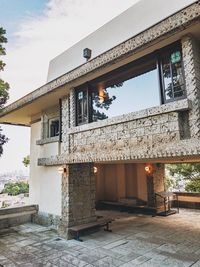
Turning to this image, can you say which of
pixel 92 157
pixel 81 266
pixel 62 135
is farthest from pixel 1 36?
pixel 81 266

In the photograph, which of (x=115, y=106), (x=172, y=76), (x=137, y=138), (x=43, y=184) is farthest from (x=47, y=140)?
(x=172, y=76)

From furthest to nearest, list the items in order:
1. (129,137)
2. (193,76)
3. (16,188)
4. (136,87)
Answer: (16,188) < (136,87) < (129,137) < (193,76)

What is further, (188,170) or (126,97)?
(188,170)

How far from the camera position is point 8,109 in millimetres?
9742

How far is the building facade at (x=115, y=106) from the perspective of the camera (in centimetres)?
475

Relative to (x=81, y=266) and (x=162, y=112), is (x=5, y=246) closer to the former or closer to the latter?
(x=81, y=266)

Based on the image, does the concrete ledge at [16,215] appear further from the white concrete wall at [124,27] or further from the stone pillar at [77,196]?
the white concrete wall at [124,27]

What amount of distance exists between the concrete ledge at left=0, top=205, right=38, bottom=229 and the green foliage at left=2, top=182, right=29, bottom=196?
6097 millimetres

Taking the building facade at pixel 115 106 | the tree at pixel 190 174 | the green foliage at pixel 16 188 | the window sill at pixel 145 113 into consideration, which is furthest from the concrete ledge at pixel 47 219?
the tree at pixel 190 174

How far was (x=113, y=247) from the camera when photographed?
635cm

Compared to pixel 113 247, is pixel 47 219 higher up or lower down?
higher up

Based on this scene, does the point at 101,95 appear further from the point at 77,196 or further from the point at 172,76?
the point at 77,196

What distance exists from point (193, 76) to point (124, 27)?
11.8 ft

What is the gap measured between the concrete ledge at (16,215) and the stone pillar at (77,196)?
97.0 inches
